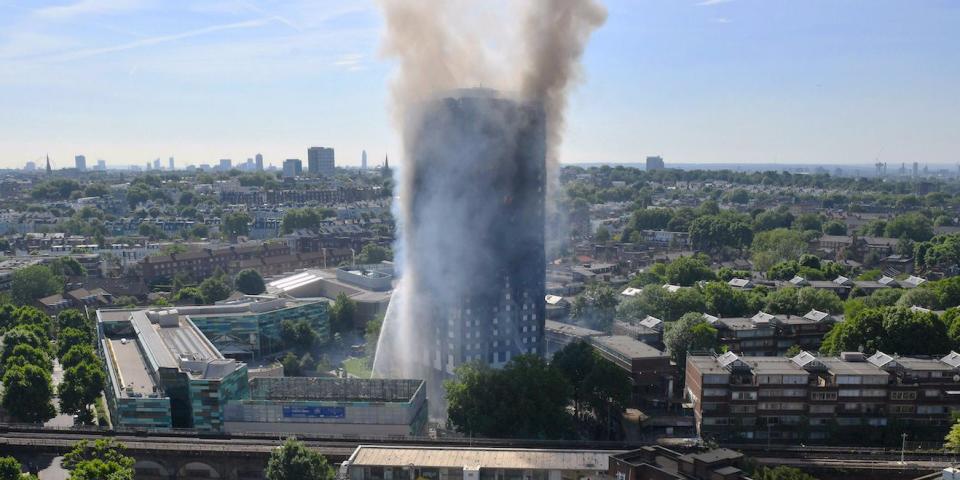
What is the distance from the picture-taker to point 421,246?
45.7m

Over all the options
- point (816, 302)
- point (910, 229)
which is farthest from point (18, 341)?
point (910, 229)

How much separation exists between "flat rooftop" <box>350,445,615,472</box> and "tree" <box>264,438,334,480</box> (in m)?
1.37

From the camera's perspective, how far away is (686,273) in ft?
236

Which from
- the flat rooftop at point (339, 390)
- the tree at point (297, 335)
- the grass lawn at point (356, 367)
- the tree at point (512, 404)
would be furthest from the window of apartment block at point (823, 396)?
the tree at point (297, 335)

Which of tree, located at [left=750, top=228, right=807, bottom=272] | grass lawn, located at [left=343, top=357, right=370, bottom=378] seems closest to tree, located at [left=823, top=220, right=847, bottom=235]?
tree, located at [left=750, top=228, right=807, bottom=272]

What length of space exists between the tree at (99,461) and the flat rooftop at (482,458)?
8.79m

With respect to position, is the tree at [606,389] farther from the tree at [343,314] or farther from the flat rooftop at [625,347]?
the tree at [343,314]

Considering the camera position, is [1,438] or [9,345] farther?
[9,345]

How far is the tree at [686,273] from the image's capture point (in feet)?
235

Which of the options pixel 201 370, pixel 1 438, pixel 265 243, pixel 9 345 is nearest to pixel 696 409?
pixel 201 370

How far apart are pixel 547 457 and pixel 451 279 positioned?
1631 cm

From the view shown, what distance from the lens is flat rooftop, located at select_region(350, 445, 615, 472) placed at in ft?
95.8

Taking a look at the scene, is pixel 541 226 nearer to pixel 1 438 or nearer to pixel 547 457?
pixel 547 457

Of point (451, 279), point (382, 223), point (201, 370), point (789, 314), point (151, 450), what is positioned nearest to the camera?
point (151, 450)
